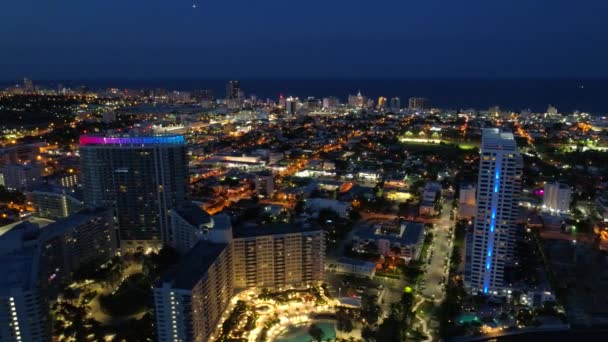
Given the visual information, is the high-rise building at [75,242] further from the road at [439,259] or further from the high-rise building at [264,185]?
the road at [439,259]

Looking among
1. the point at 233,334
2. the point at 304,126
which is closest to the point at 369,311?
the point at 233,334

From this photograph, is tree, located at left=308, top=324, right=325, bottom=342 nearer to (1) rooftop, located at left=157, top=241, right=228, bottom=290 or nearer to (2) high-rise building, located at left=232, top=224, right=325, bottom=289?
(2) high-rise building, located at left=232, top=224, right=325, bottom=289

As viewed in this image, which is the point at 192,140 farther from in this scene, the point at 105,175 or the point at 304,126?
the point at 105,175

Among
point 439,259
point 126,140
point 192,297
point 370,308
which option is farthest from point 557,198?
point 126,140

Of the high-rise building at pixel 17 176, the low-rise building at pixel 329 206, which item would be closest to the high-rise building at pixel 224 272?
the low-rise building at pixel 329 206

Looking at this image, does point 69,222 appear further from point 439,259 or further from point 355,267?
point 439,259
